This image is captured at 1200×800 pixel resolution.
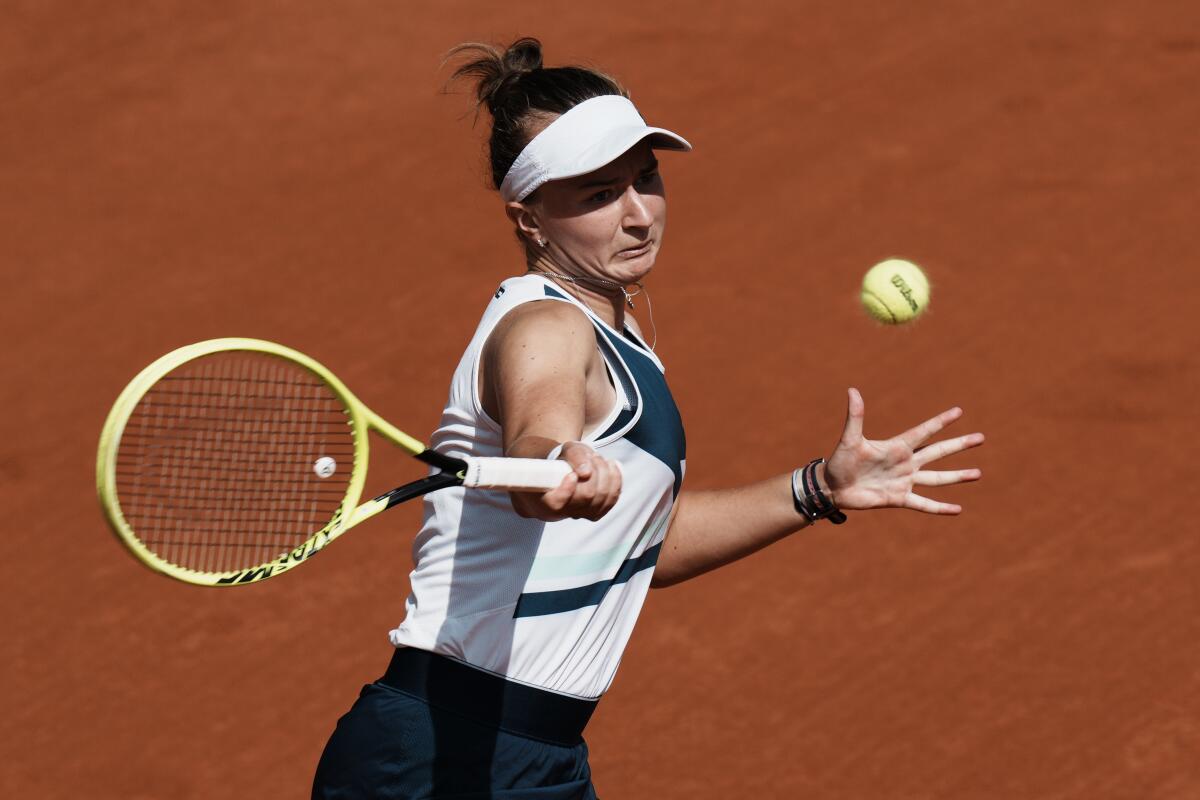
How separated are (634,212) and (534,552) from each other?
674 millimetres

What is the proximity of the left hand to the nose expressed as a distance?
0.61 m

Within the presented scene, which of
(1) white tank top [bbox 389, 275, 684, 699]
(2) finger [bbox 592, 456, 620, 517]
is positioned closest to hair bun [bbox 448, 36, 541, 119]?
(1) white tank top [bbox 389, 275, 684, 699]

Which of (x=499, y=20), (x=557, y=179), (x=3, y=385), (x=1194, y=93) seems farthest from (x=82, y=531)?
(x=1194, y=93)

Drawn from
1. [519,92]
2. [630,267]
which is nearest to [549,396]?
[630,267]

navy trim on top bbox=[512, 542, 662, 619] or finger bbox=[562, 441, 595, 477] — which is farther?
navy trim on top bbox=[512, 542, 662, 619]

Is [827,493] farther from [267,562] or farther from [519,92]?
[267,562]

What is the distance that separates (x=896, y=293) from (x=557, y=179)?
153 cm

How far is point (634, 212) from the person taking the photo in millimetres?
3170

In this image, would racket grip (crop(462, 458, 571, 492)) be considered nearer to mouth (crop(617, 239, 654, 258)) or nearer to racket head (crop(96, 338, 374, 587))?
racket head (crop(96, 338, 374, 587))

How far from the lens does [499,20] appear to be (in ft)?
35.1

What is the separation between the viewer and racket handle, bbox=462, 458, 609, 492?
253 centimetres

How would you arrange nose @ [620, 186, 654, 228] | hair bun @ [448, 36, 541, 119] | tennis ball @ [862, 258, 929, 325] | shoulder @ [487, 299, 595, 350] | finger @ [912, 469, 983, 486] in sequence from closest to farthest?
shoulder @ [487, 299, 595, 350] < nose @ [620, 186, 654, 228] < hair bun @ [448, 36, 541, 119] < finger @ [912, 469, 983, 486] < tennis ball @ [862, 258, 929, 325]

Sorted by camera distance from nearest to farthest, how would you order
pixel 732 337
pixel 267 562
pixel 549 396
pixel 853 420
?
pixel 549 396 → pixel 267 562 → pixel 853 420 → pixel 732 337

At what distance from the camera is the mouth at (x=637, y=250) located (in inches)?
125
